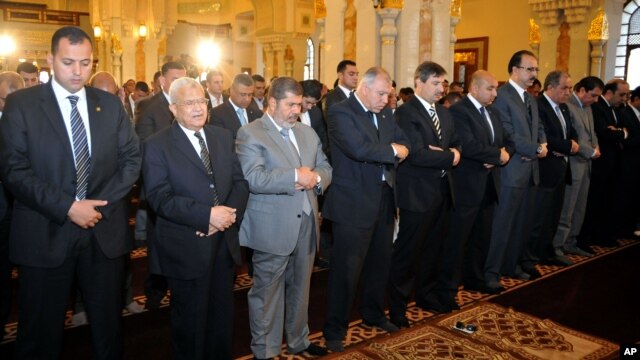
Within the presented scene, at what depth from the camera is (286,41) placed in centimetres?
1557

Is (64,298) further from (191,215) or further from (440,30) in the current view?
(440,30)

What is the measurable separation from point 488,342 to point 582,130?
338cm

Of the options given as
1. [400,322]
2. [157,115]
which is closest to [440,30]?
[157,115]

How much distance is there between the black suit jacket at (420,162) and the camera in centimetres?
413

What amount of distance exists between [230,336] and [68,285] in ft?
3.13

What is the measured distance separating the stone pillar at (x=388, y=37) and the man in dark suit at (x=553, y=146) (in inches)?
86.0

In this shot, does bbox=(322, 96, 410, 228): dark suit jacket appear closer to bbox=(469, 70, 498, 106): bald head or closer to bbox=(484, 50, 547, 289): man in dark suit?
bbox=(469, 70, 498, 106): bald head

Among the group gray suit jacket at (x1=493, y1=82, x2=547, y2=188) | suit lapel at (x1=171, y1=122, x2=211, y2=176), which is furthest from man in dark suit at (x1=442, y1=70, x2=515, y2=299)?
suit lapel at (x1=171, y1=122, x2=211, y2=176)

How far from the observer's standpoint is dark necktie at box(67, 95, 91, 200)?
2840 mm

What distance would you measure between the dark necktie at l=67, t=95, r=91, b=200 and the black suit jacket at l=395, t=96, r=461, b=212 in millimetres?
2279

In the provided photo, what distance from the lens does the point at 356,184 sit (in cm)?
384

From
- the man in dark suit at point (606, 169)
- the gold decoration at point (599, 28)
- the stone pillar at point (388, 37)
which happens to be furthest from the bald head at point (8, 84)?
the gold decoration at point (599, 28)

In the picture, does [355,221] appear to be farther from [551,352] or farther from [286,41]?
[286,41]

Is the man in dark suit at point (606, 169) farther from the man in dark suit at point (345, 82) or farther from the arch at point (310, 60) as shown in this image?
the arch at point (310, 60)
